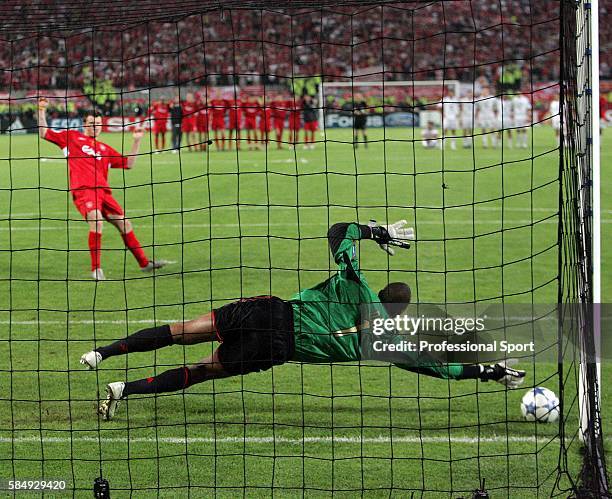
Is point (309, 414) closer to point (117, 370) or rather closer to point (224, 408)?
point (224, 408)

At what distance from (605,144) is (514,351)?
20.4 metres

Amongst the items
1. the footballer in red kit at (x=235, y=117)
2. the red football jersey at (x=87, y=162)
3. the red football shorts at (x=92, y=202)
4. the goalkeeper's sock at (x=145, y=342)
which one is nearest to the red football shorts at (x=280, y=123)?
the footballer in red kit at (x=235, y=117)

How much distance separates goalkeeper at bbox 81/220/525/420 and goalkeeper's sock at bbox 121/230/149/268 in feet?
16.2

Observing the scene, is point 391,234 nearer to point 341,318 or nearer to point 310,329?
point 341,318

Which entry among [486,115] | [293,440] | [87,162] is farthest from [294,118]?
[486,115]

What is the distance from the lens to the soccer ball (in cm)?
636

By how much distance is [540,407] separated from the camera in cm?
638

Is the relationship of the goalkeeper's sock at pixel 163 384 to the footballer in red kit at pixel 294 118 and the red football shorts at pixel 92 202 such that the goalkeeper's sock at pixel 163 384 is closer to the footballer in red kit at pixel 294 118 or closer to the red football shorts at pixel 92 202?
the footballer in red kit at pixel 294 118

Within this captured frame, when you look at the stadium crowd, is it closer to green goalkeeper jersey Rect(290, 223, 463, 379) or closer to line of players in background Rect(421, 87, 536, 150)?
line of players in background Rect(421, 87, 536, 150)

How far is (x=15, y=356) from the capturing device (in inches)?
321

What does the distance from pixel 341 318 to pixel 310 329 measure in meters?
0.21

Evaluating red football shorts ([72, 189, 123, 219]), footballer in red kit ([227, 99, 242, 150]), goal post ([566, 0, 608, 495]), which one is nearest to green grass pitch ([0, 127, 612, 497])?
Answer: goal post ([566, 0, 608, 495])

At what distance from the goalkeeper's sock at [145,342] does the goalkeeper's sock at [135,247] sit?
454 cm

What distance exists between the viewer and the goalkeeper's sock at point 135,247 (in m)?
11.3
